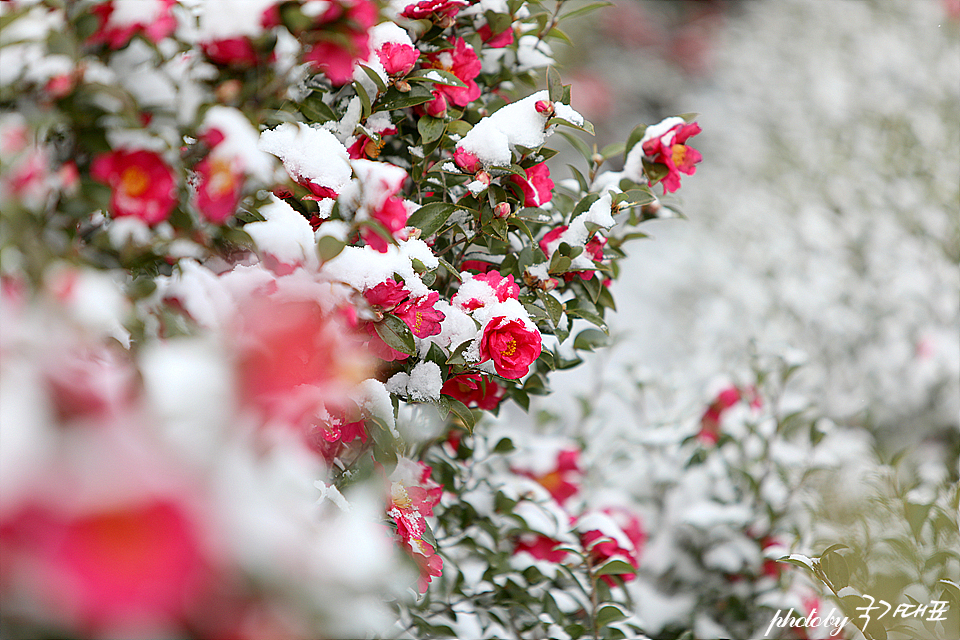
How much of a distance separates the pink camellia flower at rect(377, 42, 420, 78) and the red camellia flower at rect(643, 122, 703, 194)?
1.07 feet

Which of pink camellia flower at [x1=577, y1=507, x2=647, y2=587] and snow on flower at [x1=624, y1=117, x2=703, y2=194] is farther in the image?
pink camellia flower at [x1=577, y1=507, x2=647, y2=587]

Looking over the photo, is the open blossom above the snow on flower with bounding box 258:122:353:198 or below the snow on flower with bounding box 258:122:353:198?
below

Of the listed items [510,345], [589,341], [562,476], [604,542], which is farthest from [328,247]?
[562,476]

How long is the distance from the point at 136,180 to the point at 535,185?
Result: 0.44 metres

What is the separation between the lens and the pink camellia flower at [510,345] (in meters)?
0.63

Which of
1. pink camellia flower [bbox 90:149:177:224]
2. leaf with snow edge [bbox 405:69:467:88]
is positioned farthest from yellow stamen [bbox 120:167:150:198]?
leaf with snow edge [bbox 405:69:467:88]

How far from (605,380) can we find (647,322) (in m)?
1.32

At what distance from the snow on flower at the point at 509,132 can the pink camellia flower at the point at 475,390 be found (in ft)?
0.78

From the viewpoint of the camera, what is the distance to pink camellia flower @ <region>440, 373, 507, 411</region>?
718 millimetres

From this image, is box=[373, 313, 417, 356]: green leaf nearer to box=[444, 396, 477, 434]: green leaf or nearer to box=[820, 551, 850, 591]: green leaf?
box=[444, 396, 477, 434]: green leaf

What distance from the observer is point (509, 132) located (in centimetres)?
73

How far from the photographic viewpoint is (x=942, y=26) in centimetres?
324

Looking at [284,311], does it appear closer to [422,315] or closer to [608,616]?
[422,315]

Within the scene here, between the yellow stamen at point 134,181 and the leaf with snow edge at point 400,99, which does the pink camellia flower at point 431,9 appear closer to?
the leaf with snow edge at point 400,99
